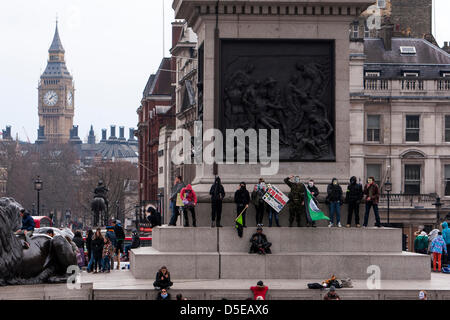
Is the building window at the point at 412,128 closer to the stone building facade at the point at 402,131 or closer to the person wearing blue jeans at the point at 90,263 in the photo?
the stone building facade at the point at 402,131

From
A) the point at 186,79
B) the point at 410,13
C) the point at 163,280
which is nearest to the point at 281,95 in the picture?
the point at 163,280

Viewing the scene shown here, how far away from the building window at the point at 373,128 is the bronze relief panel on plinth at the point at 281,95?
1643 inches

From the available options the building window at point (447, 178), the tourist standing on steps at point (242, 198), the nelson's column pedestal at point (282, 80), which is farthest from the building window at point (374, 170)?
the tourist standing on steps at point (242, 198)

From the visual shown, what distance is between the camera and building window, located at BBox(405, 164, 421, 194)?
243 ft

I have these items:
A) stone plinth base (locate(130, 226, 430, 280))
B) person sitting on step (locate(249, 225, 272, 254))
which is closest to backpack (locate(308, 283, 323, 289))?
stone plinth base (locate(130, 226, 430, 280))

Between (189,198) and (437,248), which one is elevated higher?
(189,198)

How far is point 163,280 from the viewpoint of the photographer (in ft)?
90.6

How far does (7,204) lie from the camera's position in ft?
87.5

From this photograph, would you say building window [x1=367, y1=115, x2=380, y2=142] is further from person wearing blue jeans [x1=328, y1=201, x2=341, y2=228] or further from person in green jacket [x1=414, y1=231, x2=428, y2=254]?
person wearing blue jeans [x1=328, y1=201, x2=341, y2=228]

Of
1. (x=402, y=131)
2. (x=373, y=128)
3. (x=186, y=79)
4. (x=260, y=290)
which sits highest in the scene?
(x=186, y=79)

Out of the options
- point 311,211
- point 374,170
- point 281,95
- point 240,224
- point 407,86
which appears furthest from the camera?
point 407,86

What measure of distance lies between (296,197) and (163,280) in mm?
5346

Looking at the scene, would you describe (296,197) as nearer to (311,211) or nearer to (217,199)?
(311,211)
